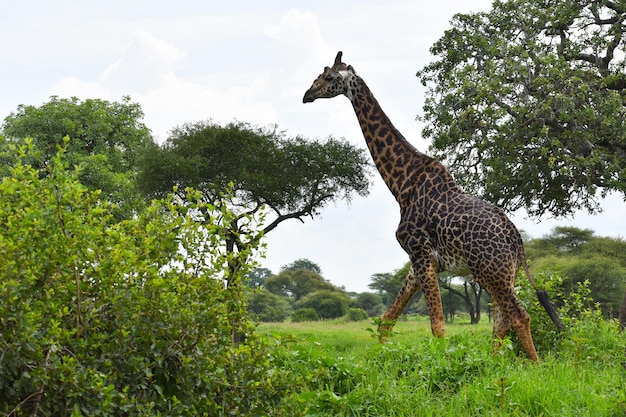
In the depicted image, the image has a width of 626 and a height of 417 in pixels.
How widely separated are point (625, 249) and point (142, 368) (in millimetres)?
39208

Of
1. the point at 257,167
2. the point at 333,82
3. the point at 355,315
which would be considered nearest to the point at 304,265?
the point at 355,315

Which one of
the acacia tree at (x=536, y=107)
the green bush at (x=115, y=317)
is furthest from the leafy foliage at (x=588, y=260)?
the green bush at (x=115, y=317)

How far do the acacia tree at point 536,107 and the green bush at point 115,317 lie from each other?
15.5 meters

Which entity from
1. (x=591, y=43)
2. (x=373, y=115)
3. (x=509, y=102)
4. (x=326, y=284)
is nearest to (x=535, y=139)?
(x=509, y=102)

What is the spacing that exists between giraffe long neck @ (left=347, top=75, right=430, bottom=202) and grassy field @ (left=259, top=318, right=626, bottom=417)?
2680 millimetres

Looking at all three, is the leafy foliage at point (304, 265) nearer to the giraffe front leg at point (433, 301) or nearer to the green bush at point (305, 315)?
the green bush at point (305, 315)

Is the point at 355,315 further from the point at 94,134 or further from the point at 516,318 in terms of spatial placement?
the point at 516,318

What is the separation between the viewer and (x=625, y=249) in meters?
39.1

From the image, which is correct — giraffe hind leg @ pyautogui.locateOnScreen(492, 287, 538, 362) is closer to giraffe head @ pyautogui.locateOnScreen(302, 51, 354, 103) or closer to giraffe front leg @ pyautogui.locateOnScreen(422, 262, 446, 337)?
giraffe front leg @ pyautogui.locateOnScreen(422, 262, 446, 337)

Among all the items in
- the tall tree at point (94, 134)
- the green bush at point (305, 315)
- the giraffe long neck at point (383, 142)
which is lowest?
the green bush at point (305, 315)

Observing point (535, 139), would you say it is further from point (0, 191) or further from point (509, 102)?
point (0, 191)

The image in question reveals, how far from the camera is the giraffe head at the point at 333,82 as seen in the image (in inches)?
472

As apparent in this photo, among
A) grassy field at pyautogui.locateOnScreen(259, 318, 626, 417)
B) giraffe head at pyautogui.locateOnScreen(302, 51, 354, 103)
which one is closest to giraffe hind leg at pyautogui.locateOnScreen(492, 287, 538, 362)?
grassy field at pyautogui.locateOnScreen(259, 318, 626, 417)

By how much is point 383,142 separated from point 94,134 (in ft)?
96.4
